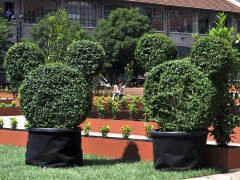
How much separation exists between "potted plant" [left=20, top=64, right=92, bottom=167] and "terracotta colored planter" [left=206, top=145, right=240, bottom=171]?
2.36m

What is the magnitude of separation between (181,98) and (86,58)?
2322 mm

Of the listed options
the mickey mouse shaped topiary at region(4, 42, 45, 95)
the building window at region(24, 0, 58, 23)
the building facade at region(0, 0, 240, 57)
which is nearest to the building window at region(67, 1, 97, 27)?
the building facade at region(0, 0, 240, 57)

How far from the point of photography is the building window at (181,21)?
166ft

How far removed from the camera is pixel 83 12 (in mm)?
44906

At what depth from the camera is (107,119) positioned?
45.0ft

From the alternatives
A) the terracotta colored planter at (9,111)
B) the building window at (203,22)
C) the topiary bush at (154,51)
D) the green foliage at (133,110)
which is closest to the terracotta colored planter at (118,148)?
the topiary bush at (154,51)


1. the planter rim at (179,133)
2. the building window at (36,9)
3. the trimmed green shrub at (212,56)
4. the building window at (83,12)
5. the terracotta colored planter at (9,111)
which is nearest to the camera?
the planter rim at (179,133)

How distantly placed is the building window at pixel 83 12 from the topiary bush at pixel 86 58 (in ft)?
115

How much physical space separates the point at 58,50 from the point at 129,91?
306 inches

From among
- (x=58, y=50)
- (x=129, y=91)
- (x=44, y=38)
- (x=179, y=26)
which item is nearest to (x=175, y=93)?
(x=58, y=50)

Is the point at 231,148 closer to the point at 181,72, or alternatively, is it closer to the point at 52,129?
the point at 181,72

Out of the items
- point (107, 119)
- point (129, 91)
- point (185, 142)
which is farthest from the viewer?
point (129, 91)

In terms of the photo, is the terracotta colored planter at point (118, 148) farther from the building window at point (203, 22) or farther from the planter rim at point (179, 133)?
the building window at point (203, 22)

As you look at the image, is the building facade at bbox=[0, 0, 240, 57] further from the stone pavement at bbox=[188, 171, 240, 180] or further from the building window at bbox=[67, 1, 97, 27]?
the stone pavement at bbox=[188, 171, 240, 180]
